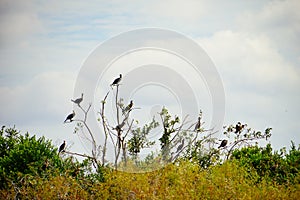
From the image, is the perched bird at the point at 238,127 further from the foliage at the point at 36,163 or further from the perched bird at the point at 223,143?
the foliage at the point at 36,163

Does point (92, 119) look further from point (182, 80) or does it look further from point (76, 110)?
point (182, 80)

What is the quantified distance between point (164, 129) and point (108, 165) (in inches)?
72.0

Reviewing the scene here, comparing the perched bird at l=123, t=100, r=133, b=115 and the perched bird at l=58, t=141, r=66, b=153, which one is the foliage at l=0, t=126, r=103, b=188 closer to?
the perched bird at l=58, t=141, r=66, b=153

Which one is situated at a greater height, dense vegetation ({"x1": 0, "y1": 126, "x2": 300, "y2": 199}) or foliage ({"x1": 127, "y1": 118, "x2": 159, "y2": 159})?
foliage ({"x1": 127, "y1": 118, "x2": 159, "y2": 159})

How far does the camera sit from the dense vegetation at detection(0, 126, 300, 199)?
9.02 meters

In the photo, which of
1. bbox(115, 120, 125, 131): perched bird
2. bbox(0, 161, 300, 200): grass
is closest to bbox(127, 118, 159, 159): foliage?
bbox(115, 120, 125, 131): perched bird

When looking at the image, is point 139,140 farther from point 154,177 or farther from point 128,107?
point 154,177

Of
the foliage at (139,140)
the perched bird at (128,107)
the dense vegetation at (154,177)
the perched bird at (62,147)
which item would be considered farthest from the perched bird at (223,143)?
the perched bird at (62,147)

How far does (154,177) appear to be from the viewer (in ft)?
32.3

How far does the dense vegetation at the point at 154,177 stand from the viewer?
9016 mm

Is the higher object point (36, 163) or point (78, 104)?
point (78, 104)

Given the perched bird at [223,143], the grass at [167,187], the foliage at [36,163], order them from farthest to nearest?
the perched bird at [223,143], the foliage at [36,163], the grass at [167,187]

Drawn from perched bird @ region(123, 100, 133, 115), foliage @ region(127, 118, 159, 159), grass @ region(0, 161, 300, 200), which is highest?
perched bird @ region(123, 100, 133, 115)

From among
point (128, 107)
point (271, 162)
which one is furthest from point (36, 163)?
point (271, 162)
